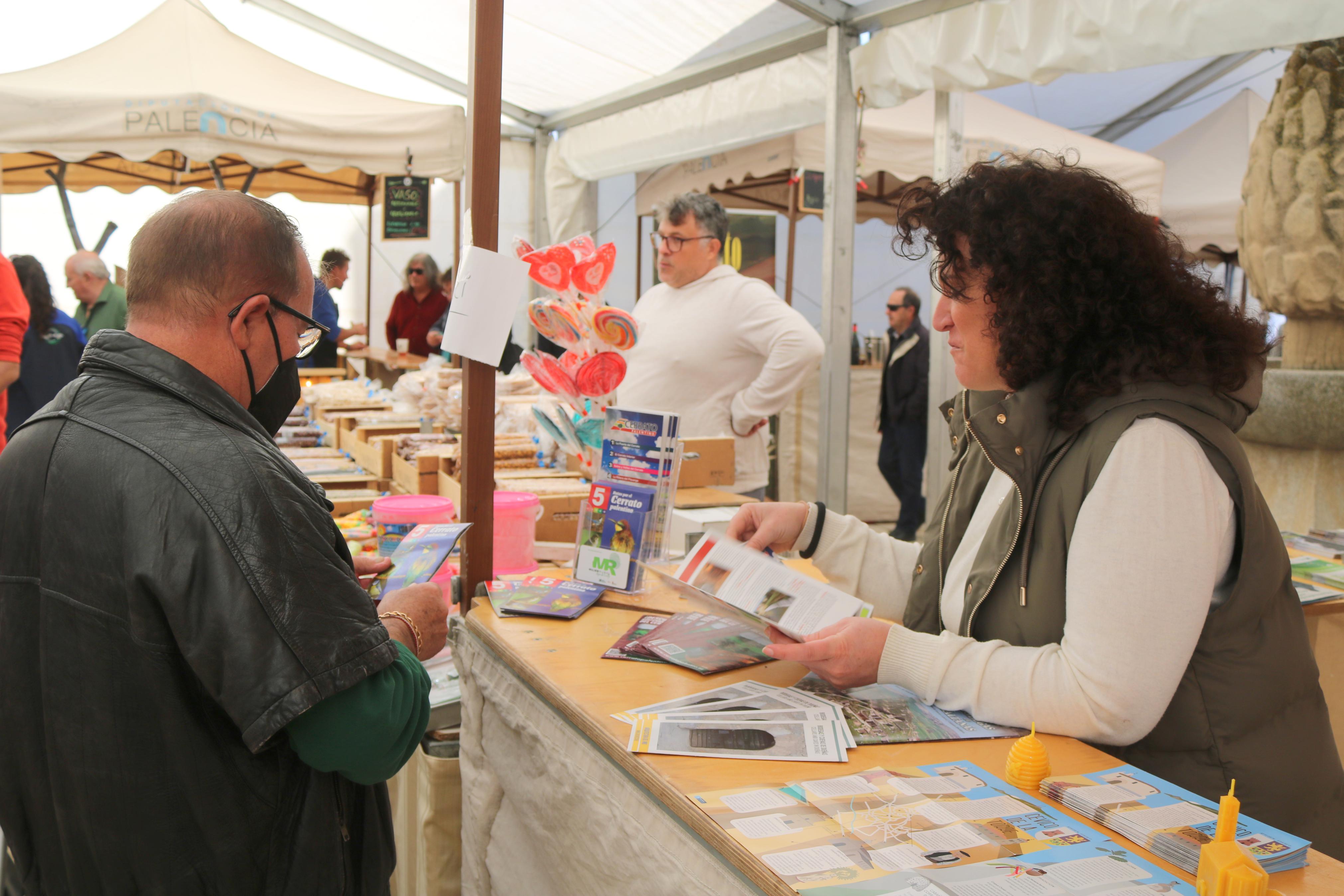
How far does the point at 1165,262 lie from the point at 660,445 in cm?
91

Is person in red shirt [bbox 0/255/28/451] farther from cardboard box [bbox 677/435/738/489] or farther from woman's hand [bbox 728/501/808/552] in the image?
woman's hand [bbox 728/501/808/552]

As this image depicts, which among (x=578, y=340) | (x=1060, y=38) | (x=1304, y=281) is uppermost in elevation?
(x=1060, y=38)

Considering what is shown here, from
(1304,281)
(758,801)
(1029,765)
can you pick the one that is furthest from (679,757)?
(1304,281)

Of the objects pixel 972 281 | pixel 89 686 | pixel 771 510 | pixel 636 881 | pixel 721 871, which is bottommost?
pixel 636 881

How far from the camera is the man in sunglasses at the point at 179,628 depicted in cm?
101

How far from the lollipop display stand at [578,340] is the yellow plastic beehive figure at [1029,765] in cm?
120

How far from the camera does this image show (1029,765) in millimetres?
1086

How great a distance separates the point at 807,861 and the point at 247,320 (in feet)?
2.97

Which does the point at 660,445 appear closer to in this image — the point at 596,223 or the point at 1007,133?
the point at 1007,133

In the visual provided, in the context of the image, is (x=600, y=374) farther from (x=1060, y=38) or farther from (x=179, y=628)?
(x=1060, y=38)

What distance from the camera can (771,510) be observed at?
1804 mm

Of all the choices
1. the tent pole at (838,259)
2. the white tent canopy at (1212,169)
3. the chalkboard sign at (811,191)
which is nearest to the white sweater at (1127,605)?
the tent pole at (838,259)

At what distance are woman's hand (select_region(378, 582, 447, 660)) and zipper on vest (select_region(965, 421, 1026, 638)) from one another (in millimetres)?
797

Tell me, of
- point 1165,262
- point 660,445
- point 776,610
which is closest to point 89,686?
point 776,610
